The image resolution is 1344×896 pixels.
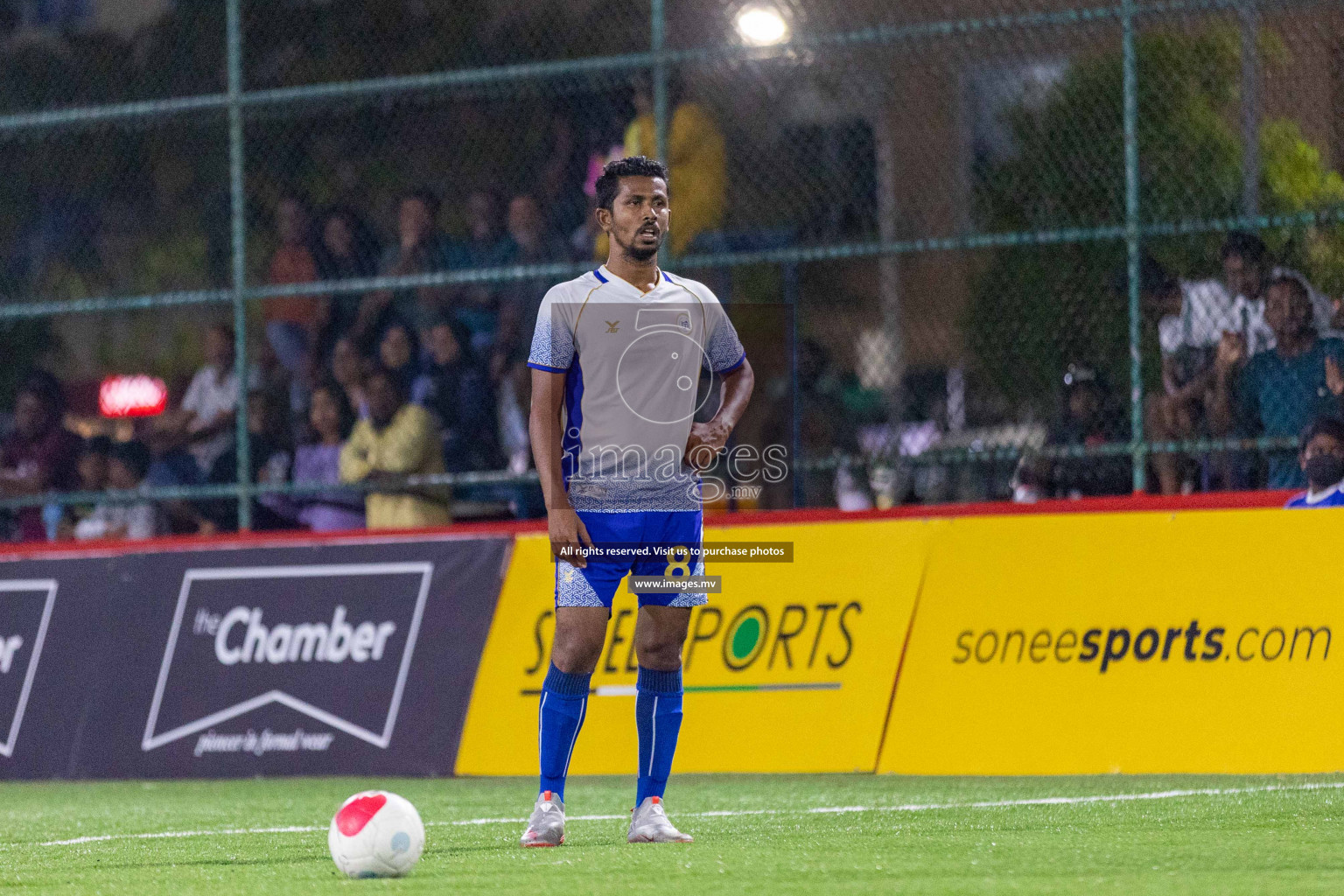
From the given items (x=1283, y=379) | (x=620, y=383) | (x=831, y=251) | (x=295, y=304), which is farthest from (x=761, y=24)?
(x=620, y=383)

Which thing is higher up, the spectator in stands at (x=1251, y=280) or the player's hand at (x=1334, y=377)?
the spectator in stands at (x=1251, y=280)

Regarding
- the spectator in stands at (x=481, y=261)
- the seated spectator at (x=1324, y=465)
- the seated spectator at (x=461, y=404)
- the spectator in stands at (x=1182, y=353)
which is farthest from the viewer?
the spectator in stands at (x=481, y=261)

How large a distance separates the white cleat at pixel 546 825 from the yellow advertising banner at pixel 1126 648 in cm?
300

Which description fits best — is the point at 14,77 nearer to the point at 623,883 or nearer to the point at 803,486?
the point at 803,486

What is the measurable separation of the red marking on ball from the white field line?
70.2 inches

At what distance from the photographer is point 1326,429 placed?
8.77m

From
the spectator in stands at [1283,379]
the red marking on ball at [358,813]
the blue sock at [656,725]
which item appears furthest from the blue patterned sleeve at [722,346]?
the spectator in stands at [1283,379]

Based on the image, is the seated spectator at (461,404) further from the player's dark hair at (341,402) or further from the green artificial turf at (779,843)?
the green artificial turf at (779,843)

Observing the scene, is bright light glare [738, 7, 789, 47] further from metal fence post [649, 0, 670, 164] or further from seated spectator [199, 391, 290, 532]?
seated spectator [199, 391, 290, 532]

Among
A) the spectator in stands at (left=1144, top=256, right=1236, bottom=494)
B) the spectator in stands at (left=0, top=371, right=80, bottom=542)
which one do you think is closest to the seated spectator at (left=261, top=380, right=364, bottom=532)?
the spectator in stands at (left=0, top=371, right=80, bottom=542)

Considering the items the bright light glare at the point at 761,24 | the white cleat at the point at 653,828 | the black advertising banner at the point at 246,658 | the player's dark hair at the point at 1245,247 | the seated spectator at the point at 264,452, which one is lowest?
the black advertising banner at the point at 246,658

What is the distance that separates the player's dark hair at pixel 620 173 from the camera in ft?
20.8

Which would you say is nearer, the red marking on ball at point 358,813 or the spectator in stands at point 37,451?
the red marking on ball at point 358,813

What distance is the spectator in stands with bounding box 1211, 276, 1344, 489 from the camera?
9.01m
